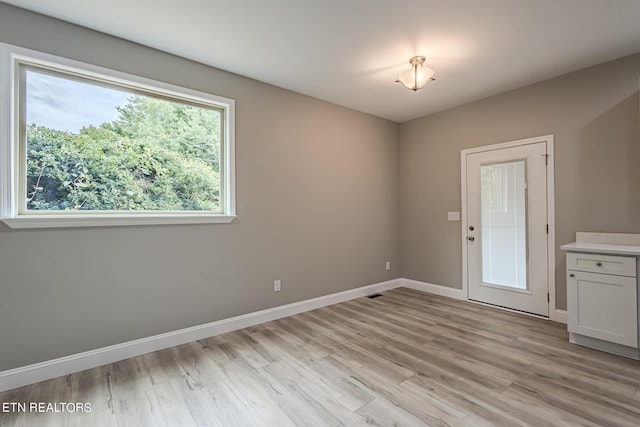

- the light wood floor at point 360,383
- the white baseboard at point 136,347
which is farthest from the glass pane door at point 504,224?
the white baseboard at point 136,347

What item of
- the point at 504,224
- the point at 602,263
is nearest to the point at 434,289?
the point at 504,224

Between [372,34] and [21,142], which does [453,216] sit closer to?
[372,34]

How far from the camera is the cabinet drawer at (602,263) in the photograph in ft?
7.97

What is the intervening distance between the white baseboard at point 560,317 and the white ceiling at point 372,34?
2.64 metres

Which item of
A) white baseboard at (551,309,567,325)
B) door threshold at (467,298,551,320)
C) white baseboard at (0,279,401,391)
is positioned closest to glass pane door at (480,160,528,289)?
door threshold at (467,298,551,320)

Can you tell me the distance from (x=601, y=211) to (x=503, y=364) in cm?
198

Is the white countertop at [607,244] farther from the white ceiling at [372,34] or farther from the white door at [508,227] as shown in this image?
the white ceiling at [372,34]

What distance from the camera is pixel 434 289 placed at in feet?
14.6

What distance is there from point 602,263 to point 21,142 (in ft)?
15.9

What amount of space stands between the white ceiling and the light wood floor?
2.76m

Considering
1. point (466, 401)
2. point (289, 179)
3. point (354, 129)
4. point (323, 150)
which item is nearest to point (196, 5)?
point (289, 179)

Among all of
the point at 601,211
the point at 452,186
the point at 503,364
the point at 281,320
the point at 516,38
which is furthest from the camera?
the point at 452,186

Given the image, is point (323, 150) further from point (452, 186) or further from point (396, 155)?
point (452, 186)

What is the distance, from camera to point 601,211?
298 cm
